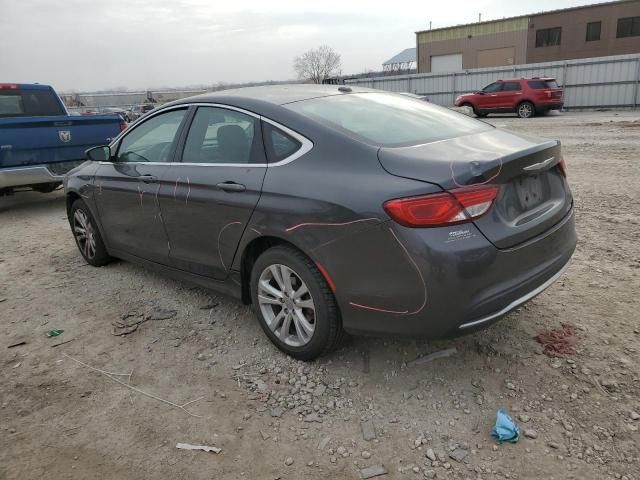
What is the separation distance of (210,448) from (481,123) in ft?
9.02

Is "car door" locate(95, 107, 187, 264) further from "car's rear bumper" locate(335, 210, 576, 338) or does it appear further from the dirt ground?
"car's rear bumper" locate(335, 210, 576, 338)

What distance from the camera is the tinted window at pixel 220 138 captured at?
3.29m

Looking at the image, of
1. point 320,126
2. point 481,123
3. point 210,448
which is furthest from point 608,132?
point 210,448

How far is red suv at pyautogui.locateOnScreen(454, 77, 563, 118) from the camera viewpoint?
21266 millimetres

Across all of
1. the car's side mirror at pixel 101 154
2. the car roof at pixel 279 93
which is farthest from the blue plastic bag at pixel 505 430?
the car's side mirror at pixel 101 154

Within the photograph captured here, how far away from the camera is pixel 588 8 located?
39062 millimetres

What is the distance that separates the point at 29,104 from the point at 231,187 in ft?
24.9

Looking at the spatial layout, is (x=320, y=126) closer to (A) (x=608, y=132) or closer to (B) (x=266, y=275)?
(B) (x=266, y=275)

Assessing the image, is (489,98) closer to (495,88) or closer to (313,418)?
(495,88)

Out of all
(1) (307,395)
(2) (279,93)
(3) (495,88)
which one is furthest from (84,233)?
(3) (495,88)

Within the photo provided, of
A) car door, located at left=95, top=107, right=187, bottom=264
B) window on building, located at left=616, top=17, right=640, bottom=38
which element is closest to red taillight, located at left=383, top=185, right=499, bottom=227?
car door, located at left=95, top=107, right=187, bottom=264

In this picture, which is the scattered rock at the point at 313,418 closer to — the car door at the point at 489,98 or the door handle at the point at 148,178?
the door handle at the point at 148,178

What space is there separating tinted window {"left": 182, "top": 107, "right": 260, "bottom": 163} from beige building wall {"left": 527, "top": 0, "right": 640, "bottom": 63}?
43.7 m

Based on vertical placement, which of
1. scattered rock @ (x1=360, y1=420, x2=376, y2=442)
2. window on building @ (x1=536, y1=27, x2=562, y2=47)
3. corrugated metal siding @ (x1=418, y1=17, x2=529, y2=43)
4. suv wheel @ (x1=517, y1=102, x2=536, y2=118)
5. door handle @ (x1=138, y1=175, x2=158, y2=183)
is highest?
corrugated metal siding @ (x1=418, y1=17, x2=529, y2=43)
